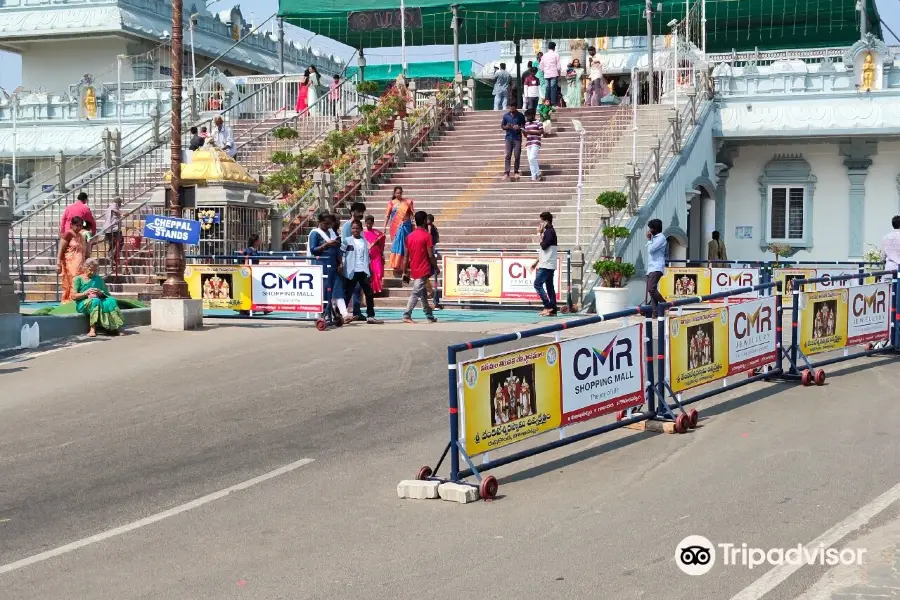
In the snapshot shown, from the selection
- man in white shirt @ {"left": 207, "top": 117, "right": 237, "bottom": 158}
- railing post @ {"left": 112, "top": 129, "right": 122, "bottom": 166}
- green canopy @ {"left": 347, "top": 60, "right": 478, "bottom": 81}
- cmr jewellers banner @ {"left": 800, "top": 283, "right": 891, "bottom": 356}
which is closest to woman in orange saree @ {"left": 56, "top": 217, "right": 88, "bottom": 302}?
man in white shirt @ {"left": 207, "top": 117, "right": 237, "bottom": 158}

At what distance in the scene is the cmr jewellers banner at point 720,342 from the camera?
1171cm

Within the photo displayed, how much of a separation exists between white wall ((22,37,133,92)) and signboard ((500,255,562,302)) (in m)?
24.5

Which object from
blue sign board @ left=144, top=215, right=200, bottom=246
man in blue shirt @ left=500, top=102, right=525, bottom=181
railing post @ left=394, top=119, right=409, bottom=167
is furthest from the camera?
railing post @ left=394, top=119, right=409, bottom=167

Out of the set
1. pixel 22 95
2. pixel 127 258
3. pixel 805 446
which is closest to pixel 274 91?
pixel 22 95

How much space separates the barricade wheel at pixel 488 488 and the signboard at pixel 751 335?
485 cm

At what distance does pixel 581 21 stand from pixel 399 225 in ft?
66.4

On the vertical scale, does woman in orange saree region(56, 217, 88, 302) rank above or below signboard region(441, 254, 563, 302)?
above

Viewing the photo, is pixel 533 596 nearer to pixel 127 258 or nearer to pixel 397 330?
pixel 397 330

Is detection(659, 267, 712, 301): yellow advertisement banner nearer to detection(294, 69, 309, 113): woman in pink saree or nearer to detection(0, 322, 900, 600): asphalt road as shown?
detection(0, 322, 900, 600): asphalt road

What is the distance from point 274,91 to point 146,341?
869 inches

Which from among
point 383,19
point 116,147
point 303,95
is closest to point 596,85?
point 303,95

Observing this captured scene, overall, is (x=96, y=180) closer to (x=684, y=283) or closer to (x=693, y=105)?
(x=693, y=105)

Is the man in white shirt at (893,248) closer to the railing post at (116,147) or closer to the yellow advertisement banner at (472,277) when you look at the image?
the yellow advertisement banner at (472,277)

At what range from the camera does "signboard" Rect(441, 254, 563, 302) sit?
22672 millimetres
